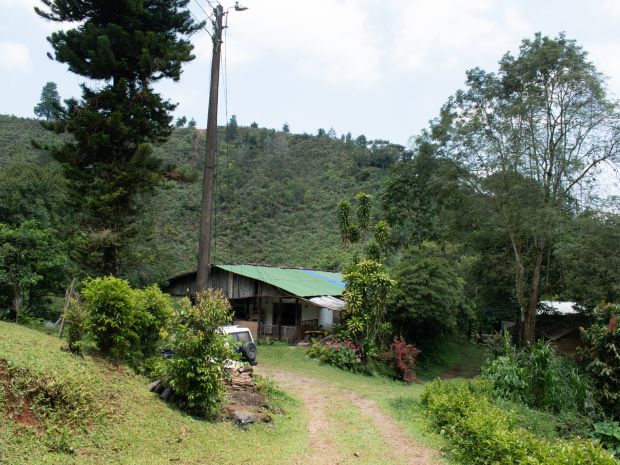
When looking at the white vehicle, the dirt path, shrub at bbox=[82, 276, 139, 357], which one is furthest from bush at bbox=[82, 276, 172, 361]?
the white vehicle

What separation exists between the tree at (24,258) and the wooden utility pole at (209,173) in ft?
22.9

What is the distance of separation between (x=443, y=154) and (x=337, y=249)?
82.7ft

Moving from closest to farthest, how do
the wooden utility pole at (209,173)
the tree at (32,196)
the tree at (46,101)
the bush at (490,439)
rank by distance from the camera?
the bush at (490,439) < the wooden utility pole at (209,173) < the tree at (32,196) < the tree at (46,101)

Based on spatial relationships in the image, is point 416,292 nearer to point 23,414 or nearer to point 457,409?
point 457,409

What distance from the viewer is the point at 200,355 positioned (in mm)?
8281

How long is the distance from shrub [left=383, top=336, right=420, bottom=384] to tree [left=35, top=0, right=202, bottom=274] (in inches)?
470

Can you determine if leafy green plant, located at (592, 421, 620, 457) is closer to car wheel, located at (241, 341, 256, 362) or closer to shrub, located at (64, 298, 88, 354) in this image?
shrub, located at (64, 298, 88, 354)

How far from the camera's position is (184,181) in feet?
56.6

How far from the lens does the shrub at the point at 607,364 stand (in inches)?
438

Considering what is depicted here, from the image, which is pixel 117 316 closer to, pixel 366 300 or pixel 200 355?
pixel 200 355

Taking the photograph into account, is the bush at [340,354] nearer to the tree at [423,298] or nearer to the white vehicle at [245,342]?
the tree at [423,298]

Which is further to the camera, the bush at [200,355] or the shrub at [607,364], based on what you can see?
the shrub at [607,364]

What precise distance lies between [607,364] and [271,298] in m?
17.2

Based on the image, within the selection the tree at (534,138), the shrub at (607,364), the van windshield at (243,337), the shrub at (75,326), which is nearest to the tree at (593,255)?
the tree at (534,138)
